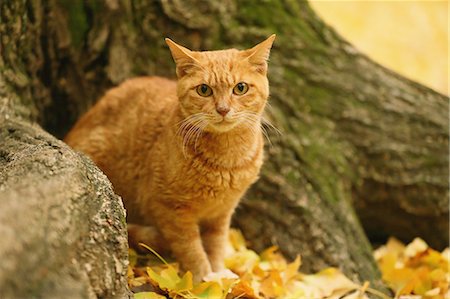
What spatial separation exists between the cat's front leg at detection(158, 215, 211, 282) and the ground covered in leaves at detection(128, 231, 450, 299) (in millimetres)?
64

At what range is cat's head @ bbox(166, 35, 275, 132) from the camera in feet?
7.84

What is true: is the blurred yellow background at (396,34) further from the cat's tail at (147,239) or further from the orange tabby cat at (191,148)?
the cat's tail at (147,239)

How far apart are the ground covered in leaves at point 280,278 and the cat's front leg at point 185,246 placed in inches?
2.5

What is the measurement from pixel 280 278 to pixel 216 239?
381 millimetres

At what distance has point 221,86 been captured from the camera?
2414 mm

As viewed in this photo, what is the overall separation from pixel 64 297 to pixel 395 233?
2.79m

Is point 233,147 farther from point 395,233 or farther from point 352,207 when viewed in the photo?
point 395,233

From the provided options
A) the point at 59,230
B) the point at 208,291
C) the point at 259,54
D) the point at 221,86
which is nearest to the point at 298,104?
the point at 259,54

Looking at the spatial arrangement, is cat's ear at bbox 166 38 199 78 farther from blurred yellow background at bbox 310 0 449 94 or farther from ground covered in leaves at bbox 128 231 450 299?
blurred yellow background at bbox 310 0 449 94

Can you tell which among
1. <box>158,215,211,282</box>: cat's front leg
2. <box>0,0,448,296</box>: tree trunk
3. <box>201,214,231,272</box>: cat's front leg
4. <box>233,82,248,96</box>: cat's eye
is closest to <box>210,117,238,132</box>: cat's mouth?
<box>233,82,248,96</box>: cat's eye

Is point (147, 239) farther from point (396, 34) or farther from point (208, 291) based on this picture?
point (396, 34)

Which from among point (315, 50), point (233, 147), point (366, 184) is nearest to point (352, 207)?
point (366, 184)

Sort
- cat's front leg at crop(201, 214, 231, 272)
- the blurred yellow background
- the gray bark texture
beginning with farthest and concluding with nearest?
the blurred yellow background < cat's front leg at crop(201, 214, 231, 272) < the gray bark texture

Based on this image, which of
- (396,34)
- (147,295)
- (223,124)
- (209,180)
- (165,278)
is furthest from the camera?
(396,34)
